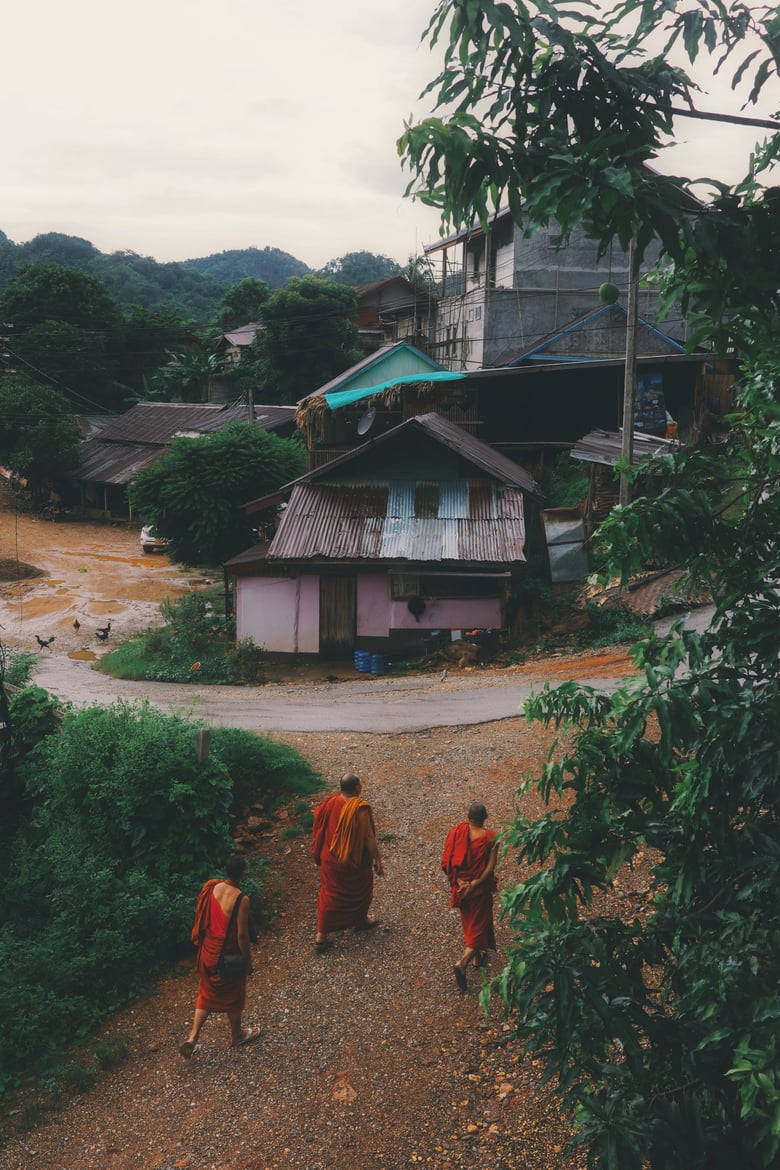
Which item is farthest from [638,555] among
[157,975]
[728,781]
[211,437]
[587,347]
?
[587,347]

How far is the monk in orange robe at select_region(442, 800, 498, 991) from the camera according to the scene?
269 inches

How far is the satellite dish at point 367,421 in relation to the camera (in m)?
23.5

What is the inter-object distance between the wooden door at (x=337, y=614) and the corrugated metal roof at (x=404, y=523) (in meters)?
0.92

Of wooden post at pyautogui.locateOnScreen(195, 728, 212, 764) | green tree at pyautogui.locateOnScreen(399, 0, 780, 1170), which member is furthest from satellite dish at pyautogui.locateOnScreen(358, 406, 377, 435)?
green tree at pyautogui.locateOnScreen(399, 0, 780, 1170)

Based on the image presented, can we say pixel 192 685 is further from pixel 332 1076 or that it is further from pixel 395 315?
pixel 395 315

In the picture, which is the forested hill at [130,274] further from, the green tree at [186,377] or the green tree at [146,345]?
the green tree at [186,377]

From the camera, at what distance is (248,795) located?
420 inches

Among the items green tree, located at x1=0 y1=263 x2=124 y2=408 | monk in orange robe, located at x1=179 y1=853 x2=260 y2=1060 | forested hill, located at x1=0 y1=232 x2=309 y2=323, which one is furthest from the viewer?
forested hill, located at x1=0 y1=232 x2=309 y2=323

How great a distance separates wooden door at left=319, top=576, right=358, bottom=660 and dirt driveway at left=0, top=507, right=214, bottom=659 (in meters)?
6.28

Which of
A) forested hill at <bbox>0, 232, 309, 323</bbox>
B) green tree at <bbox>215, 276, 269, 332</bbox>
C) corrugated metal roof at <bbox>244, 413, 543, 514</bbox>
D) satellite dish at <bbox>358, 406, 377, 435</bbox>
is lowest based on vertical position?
corrugated metal roof at <bbox>244, 413, 543, 514</bbox>

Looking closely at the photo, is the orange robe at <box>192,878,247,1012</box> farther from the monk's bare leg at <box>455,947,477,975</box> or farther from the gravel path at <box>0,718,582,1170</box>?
the monk's bare leg at <box>455,947,477,975</box>

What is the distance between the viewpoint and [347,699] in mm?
15328

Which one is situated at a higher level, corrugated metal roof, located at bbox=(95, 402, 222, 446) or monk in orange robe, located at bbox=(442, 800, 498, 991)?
corrugated metal roof, located at bbox=(95, 402, 222, 446)

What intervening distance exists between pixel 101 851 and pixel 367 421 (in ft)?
54.0
